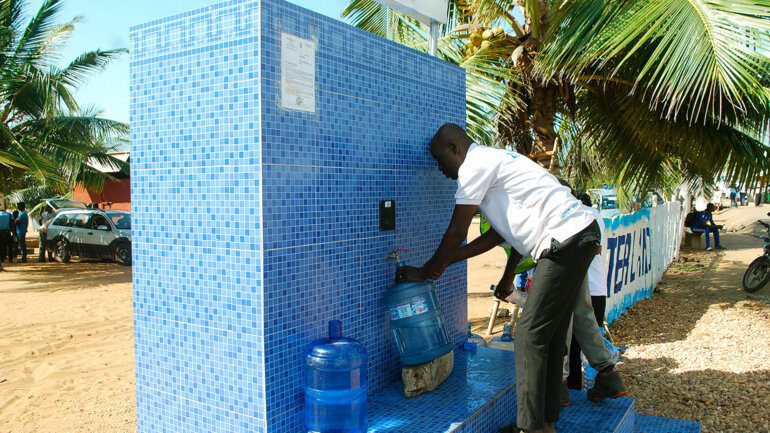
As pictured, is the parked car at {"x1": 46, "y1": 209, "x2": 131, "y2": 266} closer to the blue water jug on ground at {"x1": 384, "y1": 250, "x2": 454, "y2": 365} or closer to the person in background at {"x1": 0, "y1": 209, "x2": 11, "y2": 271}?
the person in background at {"x1": 0, "y1": 209, "x2": 11, "y2": 271}

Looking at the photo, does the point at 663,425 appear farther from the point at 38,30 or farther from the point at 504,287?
the point at 38,30

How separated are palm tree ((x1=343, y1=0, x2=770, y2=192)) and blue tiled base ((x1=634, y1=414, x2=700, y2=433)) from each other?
286 cm

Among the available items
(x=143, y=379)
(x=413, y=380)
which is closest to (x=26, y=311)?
(x=143, y=379)

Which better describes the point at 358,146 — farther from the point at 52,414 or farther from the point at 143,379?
the point at 52,414

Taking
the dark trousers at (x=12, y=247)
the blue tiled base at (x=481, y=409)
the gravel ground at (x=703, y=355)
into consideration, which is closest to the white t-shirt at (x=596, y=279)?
the blue tiled base at (x=481, y=409)

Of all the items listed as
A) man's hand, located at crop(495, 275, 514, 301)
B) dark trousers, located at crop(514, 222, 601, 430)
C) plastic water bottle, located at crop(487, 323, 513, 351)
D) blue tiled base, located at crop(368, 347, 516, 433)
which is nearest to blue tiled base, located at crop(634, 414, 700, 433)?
blue tiled base, located at crop(368, 347, 516, 433)

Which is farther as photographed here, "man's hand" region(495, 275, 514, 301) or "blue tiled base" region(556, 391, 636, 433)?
"man's hand" region(495, 275, 514, 301)

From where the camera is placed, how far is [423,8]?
4.61 metres

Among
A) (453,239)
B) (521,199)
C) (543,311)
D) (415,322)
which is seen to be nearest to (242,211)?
(453,239)

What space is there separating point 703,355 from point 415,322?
Answer: 15.4 feet

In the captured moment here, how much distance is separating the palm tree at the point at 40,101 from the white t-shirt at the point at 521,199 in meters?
13.4

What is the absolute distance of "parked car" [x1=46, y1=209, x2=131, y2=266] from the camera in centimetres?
1781

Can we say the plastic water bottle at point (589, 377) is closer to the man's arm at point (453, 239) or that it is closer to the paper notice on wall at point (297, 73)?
the man's arm at point (453, 239)

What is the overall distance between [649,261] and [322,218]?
29.9 ft
